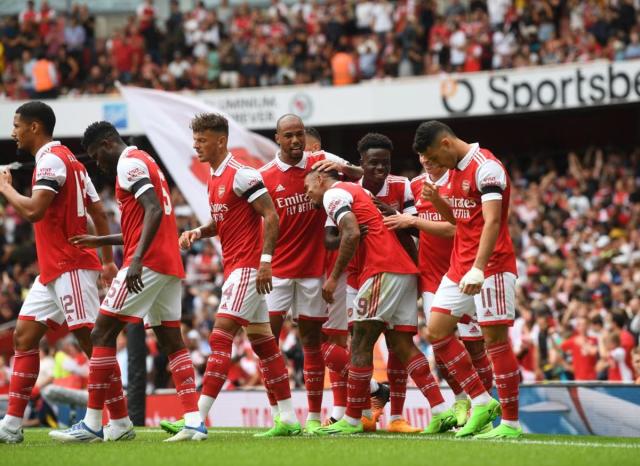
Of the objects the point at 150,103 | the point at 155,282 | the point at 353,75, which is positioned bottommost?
the point at 155,282

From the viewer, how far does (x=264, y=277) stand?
878cm

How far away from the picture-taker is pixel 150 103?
600 inches

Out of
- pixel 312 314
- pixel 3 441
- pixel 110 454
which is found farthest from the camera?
pixel 312 314

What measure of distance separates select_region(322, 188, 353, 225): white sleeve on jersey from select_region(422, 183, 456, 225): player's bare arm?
0.67m

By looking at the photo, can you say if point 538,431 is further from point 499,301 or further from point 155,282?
point 155,282

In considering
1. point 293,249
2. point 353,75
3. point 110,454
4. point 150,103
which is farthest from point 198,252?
point 110,454

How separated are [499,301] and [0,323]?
566 inches

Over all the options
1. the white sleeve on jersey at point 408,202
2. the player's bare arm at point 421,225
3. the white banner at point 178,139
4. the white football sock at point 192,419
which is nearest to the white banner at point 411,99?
the white banner at point 178,139

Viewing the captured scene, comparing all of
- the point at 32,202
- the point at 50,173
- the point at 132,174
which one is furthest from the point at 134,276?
the point at 50,173

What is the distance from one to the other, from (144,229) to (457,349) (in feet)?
8.52

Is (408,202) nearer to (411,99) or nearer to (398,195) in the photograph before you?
(398,195)

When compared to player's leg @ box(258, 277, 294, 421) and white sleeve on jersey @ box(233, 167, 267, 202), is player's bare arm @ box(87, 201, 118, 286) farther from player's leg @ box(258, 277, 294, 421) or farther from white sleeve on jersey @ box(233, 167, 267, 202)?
player's leg @ box(258, 277, 294, 421)

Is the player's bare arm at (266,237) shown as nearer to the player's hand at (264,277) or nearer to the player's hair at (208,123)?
the player's hand at (264,277)

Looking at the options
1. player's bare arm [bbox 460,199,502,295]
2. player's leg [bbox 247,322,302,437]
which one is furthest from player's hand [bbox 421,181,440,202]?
player's leg [bbox 247,322,302,437]
